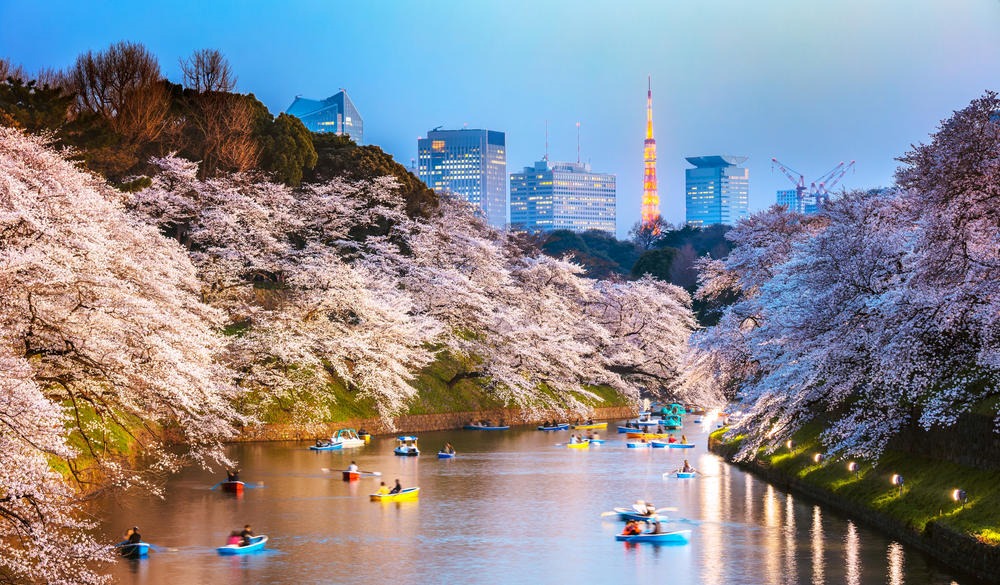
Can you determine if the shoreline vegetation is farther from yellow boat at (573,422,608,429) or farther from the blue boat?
the blue boat

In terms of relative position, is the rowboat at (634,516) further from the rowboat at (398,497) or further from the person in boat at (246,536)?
the person in boat at (246,536)

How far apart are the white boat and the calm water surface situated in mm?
3044

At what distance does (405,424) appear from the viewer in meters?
75.1

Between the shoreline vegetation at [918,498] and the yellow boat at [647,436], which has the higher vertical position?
the yellow boat at [647,436]

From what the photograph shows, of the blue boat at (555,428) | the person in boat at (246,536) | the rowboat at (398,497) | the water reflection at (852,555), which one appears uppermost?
the blue boat at (555,428)

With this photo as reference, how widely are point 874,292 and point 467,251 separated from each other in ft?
162

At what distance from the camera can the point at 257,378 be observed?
63125mm

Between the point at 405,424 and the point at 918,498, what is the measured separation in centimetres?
4456

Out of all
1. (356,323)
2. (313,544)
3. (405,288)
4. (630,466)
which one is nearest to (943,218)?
(313,544)

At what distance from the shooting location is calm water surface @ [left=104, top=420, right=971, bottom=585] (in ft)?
106

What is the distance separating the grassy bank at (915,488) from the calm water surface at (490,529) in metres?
1.21

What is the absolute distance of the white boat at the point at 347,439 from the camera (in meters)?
64.0

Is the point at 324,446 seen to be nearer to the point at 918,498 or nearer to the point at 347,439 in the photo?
the point at 347,439

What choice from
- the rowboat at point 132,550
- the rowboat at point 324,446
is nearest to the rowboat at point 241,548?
the rowboat at point 132,550
